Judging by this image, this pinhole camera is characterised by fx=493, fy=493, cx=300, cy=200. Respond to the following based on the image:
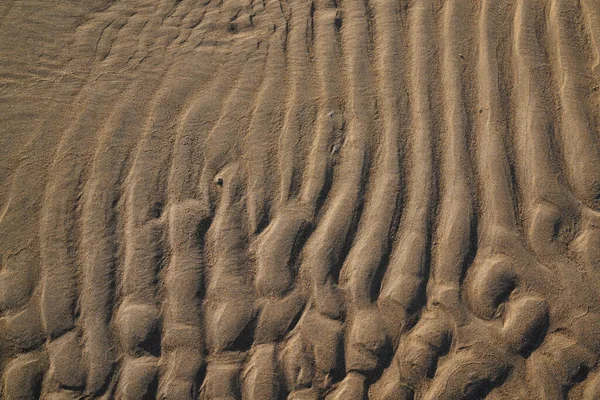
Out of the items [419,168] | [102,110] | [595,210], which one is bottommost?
[595,210]

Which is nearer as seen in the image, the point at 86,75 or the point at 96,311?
the point at 96,311

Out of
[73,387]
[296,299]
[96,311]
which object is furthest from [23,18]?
[296,299]

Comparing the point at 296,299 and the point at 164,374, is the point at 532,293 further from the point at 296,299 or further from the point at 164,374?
the point at 164,374

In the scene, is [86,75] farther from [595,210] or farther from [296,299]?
[595,210]

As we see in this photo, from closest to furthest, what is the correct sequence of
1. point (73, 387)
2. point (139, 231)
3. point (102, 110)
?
point (73, 387), point (139, 231), point (102, 110)

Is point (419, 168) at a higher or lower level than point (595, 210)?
higher

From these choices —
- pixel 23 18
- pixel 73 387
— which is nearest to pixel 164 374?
pixel 73 387

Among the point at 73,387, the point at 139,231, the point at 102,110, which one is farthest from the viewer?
the point at 102,110
